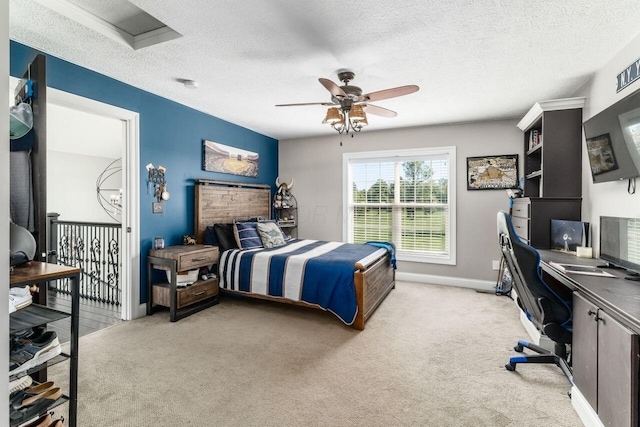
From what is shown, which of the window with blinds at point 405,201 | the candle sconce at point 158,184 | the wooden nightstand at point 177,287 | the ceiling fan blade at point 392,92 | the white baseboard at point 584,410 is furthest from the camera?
the window with blinds at point 405,201

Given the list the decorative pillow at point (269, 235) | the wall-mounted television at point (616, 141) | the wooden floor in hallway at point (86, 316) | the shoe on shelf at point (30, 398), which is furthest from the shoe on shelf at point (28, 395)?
the wall-mounted television at point (616, 141)

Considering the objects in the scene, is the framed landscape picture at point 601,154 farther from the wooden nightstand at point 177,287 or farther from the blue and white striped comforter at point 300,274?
the wooden nightstand at point 177,287

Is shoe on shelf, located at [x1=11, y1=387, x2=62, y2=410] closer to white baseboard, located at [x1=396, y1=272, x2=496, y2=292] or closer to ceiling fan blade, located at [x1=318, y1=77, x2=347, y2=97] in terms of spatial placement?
ceiling fan blade, located at [x1=318, y1=77, x2=347, y2=97]

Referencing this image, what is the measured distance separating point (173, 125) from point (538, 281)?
390 cm

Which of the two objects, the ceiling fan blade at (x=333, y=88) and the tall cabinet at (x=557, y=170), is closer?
the ceiling fan blade at (x=333, y=88)

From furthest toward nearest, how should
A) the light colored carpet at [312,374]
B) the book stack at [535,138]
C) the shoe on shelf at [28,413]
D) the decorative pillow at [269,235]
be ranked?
the decorative pillow at [269,235], the book stack at [535,138], the light colored carpet at [312,374], the shoe on shelf at [28,413]

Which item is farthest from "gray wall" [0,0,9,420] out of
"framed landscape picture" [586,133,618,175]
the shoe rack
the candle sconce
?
"framed landscape picture" [586,133,618,175]

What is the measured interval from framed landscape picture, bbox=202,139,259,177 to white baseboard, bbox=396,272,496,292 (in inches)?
117

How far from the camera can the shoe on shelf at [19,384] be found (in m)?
1.23

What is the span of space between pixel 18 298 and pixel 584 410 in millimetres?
2900

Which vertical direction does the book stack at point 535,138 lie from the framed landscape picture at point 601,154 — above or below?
above

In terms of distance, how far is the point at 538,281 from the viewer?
6.40ft

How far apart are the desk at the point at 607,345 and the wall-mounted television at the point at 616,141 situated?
2.56ft

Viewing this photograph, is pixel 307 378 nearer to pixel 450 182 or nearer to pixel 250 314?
pixel 250 314
